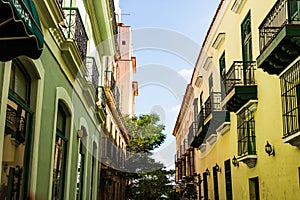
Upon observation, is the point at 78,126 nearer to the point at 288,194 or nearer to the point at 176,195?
the point at 288,194

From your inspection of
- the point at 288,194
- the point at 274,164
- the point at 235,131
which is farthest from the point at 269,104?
the point at 235,131

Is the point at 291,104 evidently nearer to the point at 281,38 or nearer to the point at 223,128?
the point at 281,38

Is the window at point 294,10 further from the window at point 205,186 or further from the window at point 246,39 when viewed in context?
the window at point 205,186

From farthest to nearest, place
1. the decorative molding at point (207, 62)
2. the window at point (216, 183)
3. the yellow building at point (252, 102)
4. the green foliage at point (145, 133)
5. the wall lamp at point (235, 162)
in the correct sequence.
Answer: the green foliage at point (145, 133), the decorative molding at point (207, 62), the window at point (216, 183), the wall lamp at point (235, 162), the yellow building at point (252, 102)

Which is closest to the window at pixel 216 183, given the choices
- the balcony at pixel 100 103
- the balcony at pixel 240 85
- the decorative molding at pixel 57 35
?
the balcony at pixel 100 103

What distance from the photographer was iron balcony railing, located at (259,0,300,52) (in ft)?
22.3

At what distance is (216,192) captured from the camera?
48.7ft

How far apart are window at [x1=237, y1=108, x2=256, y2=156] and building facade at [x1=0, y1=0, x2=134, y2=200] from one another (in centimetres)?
384

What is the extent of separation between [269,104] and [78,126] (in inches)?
167

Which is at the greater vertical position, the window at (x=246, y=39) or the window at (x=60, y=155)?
the window at (x=246, y=39)

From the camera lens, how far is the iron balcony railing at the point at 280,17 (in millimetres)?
6805

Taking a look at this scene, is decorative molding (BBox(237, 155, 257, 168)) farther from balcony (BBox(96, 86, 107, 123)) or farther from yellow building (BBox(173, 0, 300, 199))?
balcony (BBox(96, 86, 107, 123))

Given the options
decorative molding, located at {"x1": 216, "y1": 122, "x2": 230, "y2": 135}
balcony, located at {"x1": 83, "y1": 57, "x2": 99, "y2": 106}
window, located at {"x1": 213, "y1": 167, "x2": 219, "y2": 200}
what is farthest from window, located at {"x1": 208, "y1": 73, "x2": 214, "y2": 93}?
balcony, located at {"x1": 83, "y1": 57, "x2": 99, "y2": 106}

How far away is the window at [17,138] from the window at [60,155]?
5.60 ft
